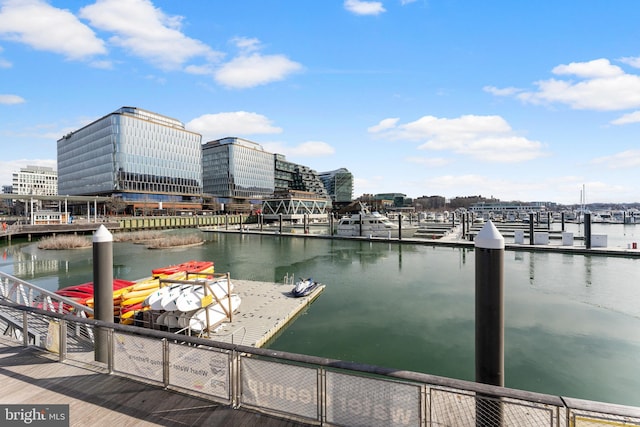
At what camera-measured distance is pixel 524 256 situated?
122 feet

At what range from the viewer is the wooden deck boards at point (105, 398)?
5.13 metres

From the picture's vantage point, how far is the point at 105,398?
5699 mm

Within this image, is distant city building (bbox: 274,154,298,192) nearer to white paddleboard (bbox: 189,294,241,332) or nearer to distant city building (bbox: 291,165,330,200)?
distant city building (bbox: 291,165,330,200)

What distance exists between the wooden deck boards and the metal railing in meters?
0.20

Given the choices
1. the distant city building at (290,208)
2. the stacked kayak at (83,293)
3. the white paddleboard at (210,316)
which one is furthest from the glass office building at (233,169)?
the white paddleboard at (210,316)

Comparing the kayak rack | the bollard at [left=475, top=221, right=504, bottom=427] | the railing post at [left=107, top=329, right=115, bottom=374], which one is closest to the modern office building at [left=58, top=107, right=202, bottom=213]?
the kayak rack

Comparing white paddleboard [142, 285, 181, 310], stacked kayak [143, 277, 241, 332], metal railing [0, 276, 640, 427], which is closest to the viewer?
metal railing [0, 276, 640, 427]

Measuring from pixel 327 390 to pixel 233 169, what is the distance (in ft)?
441

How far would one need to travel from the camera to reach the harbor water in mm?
12344

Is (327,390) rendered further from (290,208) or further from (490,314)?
(290,208)

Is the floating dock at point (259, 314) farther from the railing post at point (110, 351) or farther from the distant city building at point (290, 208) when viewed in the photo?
the distant city building at point (290, 208)

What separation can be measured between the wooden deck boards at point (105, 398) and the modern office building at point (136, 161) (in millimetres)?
103776

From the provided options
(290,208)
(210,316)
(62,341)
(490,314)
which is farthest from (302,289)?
(290,208)

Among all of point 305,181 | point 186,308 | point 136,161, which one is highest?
point 136,161
